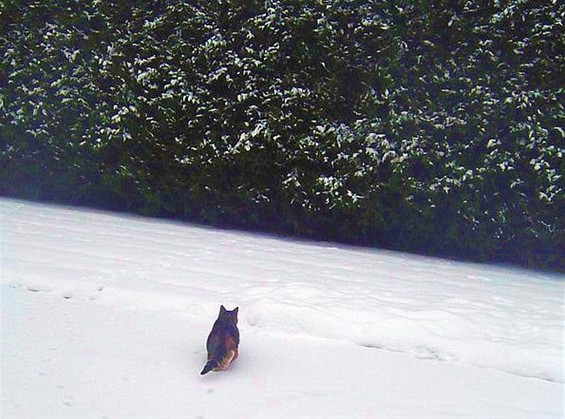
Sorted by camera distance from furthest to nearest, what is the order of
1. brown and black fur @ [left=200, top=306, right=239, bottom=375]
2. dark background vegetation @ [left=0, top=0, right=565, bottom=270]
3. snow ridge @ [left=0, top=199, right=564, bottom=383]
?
dark background vegetation @ [left=0, top=0, right=565, bottom=270], snow ridge @ [left=0, top=199, right=564, bottom=383], brown and black fur @ [left=200, top=306, right=239, bottom=375]

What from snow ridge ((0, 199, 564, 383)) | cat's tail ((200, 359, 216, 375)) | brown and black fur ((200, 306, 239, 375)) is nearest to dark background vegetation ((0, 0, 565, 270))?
snow ridge ((0, 199, 564, 383))

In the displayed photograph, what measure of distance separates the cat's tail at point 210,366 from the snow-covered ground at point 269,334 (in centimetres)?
8

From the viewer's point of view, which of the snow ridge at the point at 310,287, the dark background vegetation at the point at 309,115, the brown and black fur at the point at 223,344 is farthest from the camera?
the dark background vegetation at the point at 309,115

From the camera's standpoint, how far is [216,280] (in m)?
3.91

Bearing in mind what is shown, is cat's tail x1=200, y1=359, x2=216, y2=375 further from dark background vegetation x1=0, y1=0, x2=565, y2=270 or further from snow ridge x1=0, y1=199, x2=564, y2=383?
dark background vegetation x1=0, y1=0, x2=565, y2=270

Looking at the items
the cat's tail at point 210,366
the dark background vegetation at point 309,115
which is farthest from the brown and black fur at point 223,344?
the dark background vegetation at point 309,115

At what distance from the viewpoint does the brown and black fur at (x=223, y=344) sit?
8.71ft

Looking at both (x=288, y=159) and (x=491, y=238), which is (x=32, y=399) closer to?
(x=288, y=159)

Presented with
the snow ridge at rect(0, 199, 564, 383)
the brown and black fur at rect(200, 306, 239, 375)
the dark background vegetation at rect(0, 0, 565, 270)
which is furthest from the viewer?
the dark background vegetation at rect(0, 0, 565, 270)

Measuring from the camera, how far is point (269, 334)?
3.19m

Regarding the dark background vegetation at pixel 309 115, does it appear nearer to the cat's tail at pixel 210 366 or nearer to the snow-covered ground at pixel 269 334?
the snow-covered ground at pixel 269 334

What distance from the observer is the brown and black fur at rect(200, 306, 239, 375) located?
2.66 meters

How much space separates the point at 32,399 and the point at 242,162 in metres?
3.26

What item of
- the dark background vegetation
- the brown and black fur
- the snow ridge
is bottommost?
the brown and black fur
